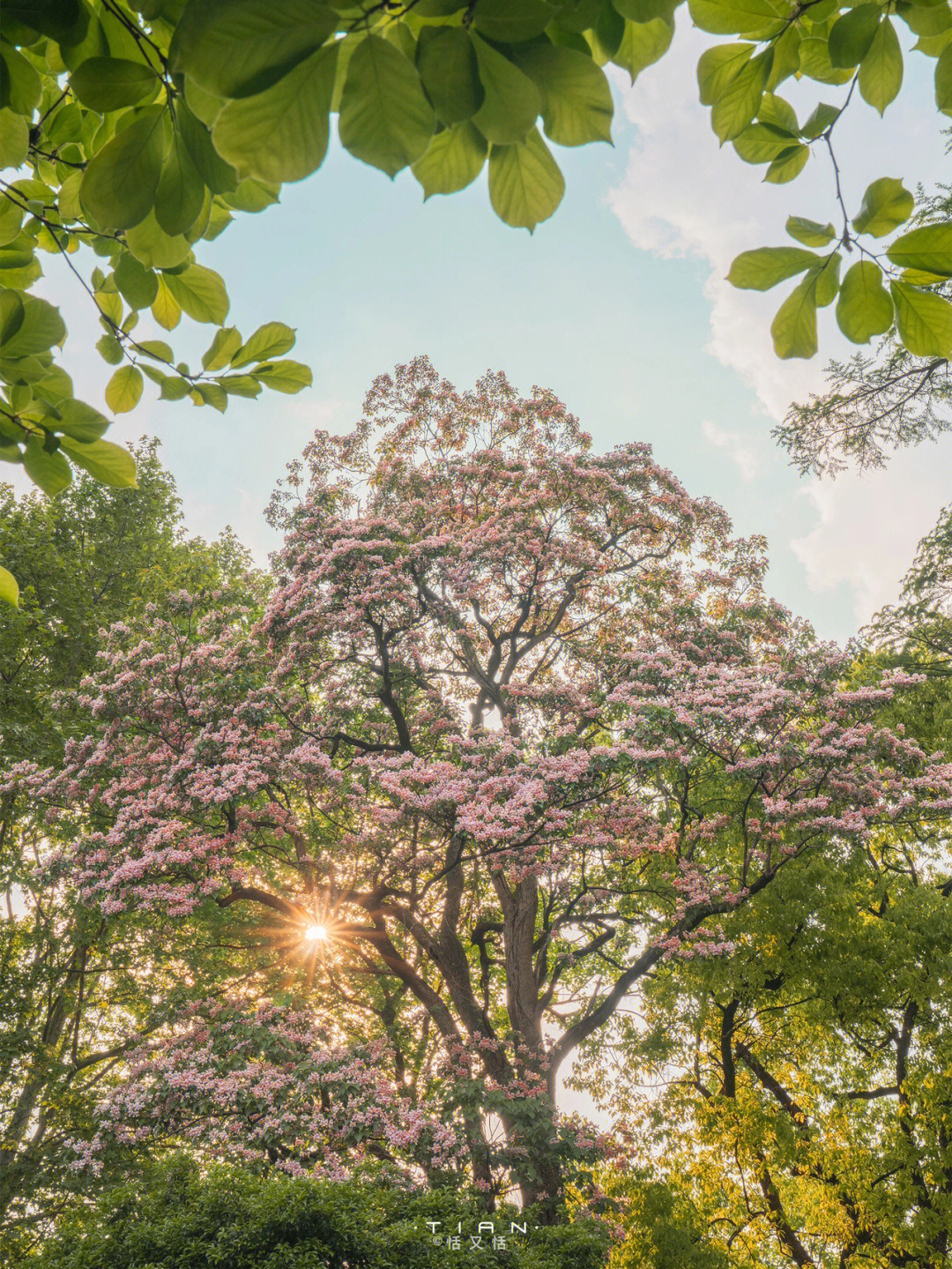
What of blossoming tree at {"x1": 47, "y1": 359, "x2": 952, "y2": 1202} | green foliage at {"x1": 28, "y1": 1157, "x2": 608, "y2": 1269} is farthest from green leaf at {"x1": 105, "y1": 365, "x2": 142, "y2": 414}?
green foliage at {"x1": 28, "y1": 1157, "x2": 608, "y2": 1269}

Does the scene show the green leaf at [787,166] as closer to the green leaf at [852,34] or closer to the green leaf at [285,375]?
the green leaf at [852,34]

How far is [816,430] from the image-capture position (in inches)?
358

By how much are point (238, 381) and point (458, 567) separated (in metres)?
8.31

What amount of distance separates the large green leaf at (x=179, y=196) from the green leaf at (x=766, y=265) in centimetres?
61

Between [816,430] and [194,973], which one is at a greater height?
[816,430]

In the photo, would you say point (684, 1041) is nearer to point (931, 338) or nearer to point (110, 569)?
point (931, 338)

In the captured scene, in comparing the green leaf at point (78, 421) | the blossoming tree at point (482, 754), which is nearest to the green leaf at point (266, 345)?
the green leaf at point (78, 421)

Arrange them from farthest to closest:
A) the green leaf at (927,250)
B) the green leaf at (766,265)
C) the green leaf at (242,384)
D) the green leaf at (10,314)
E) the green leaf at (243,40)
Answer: the green leaf at (242,384), the green leaf at (10,314), the green leaf at (766,265), the green leaf at (927,250), the green leaf at (243,40)

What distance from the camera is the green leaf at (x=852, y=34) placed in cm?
82

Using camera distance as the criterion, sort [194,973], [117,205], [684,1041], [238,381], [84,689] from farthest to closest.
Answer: [194,973]
[684,1041]
[84,689]
[238,381]
[117,205]

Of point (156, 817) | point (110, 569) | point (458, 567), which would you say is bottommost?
point (156, 817)

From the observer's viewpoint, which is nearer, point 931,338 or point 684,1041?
point 931,338

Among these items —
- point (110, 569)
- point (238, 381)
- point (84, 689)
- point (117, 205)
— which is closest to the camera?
point (117, 205)

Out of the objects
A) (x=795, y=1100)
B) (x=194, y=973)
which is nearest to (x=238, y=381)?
(x=795, y=1100)
